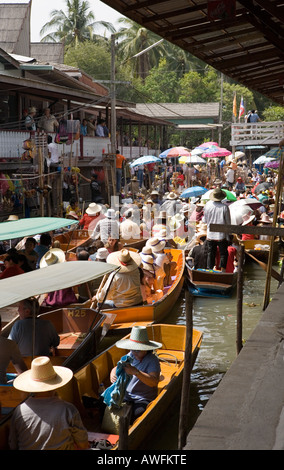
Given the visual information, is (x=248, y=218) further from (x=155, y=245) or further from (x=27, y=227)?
(x=27, y=227)

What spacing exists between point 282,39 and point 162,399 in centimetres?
472

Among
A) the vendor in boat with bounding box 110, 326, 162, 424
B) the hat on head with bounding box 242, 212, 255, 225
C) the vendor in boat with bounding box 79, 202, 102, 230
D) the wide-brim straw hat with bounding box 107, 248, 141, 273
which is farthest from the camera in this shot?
the vendor in boat with bounding box 79, 202, 102, 230

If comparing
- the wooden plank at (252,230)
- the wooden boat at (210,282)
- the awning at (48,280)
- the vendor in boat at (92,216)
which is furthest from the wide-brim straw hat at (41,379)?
the vendor in boat at (92,216)

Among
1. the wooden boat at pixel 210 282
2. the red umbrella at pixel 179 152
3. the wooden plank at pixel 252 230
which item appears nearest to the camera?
the wooden plank at pixel 252 230

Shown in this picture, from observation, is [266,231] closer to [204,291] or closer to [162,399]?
[162,399]

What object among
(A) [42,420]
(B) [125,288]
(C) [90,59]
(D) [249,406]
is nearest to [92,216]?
(B) [125,288]

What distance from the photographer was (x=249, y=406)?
4414mm

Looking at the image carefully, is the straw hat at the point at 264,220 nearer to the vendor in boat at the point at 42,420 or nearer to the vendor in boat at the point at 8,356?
the vendor in boat at the point at 8,356

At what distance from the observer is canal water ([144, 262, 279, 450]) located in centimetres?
782

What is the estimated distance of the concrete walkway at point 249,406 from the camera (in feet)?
12.8

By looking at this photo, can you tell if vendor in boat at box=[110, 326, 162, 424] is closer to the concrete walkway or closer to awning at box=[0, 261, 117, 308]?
awning at box=[0, 261, 117, 308]

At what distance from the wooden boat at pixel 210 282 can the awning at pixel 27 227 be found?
3303 mm

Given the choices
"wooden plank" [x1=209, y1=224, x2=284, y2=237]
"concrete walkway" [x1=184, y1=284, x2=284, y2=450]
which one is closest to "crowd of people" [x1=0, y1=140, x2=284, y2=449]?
"wooden plank" [x1=209, y1=224, x2=284, y2=237]

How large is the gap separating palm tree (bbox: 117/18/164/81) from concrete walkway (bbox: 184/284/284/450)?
48.4 m
